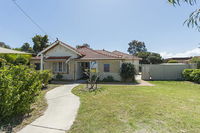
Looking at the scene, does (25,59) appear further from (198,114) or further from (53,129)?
(198,114)

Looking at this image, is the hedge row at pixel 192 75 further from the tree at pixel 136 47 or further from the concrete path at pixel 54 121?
the tree at pixel 136 47

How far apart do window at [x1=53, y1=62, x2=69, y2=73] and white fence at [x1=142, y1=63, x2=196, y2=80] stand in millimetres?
11707

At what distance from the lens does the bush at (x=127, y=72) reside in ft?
49.6

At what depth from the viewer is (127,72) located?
15.1 meters

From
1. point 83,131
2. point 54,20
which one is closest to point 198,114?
point 83,131

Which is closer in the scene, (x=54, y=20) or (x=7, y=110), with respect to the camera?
(x=7, y=110)

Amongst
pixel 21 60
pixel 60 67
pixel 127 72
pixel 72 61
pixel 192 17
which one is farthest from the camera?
pixel 60 67

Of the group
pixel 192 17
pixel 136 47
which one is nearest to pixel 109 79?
pixel 192 17

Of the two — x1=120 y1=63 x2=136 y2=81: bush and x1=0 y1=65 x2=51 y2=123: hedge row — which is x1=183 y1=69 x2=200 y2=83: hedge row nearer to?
x1=120 y1=63 x2=136 y2=81: bush

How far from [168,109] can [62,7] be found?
1282 cm

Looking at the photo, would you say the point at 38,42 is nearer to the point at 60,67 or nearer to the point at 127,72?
the point at 60,67

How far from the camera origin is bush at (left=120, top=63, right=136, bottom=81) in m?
15.1

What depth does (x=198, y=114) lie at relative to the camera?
489 cm

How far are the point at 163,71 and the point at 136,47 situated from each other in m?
49.3
